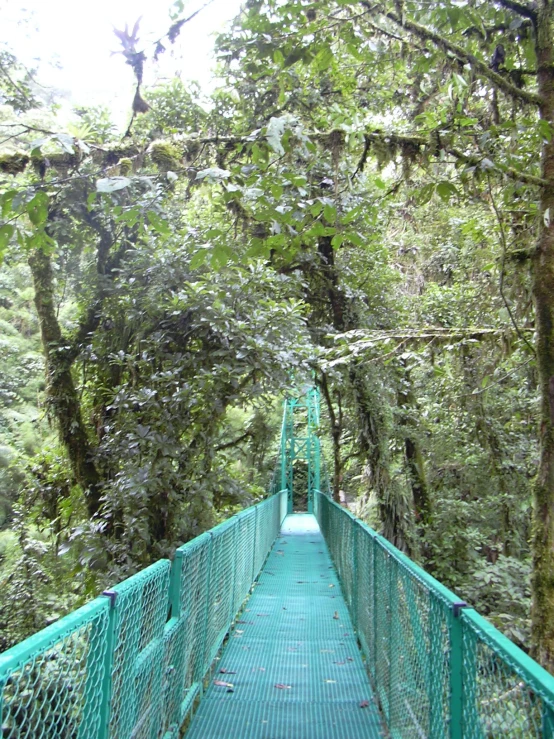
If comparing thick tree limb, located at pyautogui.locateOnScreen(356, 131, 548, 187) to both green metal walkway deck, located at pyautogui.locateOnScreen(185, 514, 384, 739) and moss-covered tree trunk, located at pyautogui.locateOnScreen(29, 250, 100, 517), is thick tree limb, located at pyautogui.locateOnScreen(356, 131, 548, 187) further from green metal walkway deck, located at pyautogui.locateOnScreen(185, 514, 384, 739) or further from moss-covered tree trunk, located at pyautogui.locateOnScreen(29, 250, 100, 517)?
moss-covered tree trunk, located at pyautogui.locateOnScreen(29, 250, 100, 517)

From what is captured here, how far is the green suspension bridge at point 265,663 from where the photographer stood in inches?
57.7

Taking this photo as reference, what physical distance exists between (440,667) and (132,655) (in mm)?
1099

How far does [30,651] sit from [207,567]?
2158 millimetres

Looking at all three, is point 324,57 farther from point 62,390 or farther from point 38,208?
point 62,390

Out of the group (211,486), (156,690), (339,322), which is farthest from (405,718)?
(339,322)

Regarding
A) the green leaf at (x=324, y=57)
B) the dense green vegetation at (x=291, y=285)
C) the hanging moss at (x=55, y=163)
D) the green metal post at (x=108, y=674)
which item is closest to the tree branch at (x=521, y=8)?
the dense green vegetation at (x=291, y=285)

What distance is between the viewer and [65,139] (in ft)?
6.22

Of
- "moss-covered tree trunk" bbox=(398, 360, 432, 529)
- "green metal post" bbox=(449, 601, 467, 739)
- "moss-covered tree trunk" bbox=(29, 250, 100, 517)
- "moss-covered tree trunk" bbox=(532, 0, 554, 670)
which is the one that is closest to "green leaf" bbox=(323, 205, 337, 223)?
"moss-covered tree trunk" bbox=(532, 0, 554, 670)

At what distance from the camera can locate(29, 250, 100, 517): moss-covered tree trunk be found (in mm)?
5317

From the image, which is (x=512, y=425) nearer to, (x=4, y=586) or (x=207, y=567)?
(x=207, y=567)

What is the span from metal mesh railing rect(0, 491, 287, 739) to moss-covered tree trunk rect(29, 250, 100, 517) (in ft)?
6.70

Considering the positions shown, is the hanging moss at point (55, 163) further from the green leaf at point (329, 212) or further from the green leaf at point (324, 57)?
the green leaf at point (329, 212)

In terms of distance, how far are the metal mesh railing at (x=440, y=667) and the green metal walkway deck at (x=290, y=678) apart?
214mm

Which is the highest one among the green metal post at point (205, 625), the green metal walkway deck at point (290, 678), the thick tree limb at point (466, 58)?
the thick tree limb at point (466, 58)
